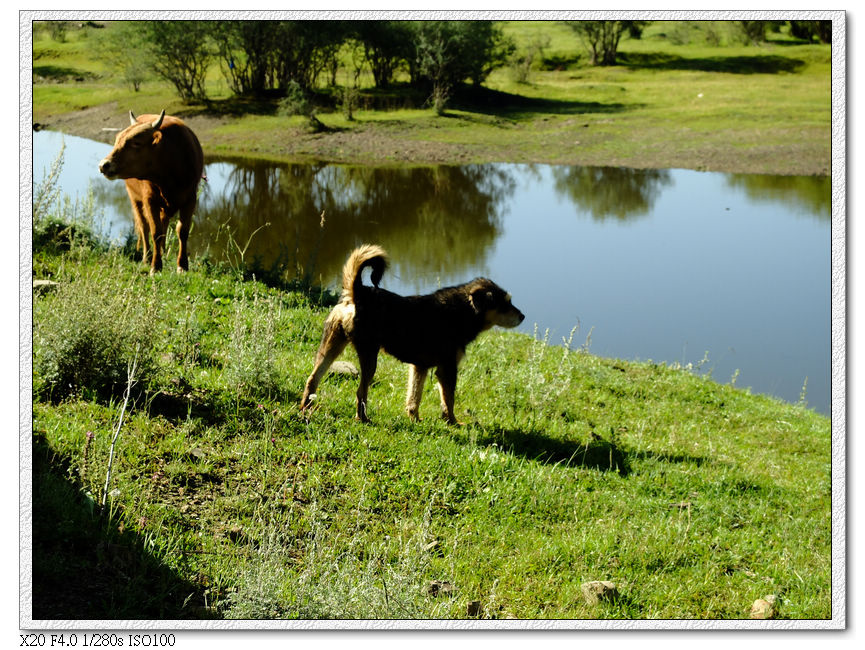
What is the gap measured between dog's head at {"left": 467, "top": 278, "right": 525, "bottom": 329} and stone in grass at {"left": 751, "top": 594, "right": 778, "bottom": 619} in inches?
135

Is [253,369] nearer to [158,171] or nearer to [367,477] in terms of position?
[367,477]

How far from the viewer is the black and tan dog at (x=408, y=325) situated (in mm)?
6996

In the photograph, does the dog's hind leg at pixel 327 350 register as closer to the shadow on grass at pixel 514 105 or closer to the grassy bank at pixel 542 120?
the grassy bank at pixel 542 120

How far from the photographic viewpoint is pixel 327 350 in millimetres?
7156

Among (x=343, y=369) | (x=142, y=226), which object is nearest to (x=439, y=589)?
(x=343, y=369)

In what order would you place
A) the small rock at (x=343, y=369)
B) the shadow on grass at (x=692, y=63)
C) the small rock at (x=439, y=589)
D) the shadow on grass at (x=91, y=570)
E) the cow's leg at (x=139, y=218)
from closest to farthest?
1. the shadow on grass at (x=91, y=570)
2. the small rock at (x=439, y=589)
3. the small rock at (x=343, y=369)
4. the cow's leg at (x=139, y=218)
5. the shadow on grass at (x=692, y=63)

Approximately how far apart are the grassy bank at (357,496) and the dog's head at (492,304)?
1.03 m

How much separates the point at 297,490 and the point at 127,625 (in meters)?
1.88

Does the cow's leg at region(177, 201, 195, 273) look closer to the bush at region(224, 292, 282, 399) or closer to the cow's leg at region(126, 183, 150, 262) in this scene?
the cow's leg at region(126, 183, 150, 262)

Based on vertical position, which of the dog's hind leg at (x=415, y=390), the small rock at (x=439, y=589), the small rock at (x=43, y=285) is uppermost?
the small rock at (x=43, y=285)

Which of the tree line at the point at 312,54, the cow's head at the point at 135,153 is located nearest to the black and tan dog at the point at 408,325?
the cow's head at the point at 135,153

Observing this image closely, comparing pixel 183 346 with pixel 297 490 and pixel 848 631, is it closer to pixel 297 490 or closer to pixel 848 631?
pixel 297 490

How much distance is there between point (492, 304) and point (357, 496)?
266 centimetres

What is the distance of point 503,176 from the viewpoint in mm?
25406
